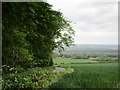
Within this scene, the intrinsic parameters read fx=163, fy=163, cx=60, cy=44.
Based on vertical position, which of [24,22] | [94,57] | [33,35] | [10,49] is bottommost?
[94,57]

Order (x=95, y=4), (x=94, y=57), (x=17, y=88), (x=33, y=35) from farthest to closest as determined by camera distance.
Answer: (x=94, y=57) < (x=33, y=35) < (x=95, y=4) < (x=17, y=88)

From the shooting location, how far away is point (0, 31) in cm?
573

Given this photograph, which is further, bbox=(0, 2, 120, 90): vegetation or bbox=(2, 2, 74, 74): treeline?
bbox=(2, 2, 74, 74): treeline

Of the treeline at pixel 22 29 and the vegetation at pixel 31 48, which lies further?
the treeline at pixel 22 29

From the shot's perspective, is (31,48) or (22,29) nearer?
(22,29)

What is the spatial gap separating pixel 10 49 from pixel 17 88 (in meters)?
2.25

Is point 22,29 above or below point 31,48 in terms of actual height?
above

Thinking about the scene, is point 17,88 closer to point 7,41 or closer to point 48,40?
point 7,41

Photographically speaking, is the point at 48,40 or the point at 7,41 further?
the point at 48,40

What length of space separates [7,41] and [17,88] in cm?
235

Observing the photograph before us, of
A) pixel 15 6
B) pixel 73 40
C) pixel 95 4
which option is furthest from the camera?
pixel 73 40

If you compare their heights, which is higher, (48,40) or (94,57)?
(48,40)

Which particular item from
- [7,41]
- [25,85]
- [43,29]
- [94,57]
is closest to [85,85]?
[25,85]

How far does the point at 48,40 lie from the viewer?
8.76m
